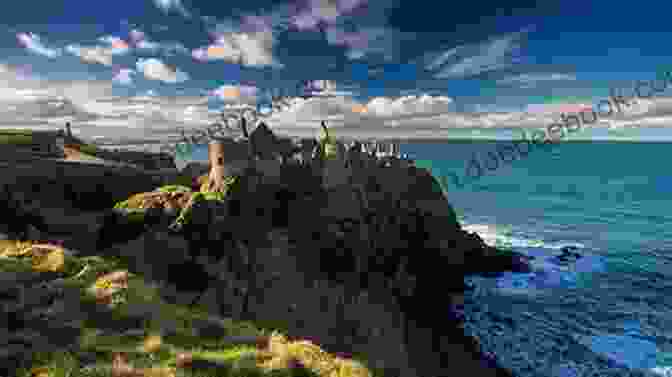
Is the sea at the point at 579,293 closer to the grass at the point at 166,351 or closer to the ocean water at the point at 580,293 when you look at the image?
the ocean water at the point at 580,293

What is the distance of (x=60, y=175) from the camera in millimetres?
37250

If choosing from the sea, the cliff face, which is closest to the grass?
the cliff face

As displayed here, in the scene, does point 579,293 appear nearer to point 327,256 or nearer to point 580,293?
point 580,293

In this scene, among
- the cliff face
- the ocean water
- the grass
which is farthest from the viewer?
the ocean water

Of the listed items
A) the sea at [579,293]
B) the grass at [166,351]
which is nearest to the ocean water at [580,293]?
the sea at [579,293]

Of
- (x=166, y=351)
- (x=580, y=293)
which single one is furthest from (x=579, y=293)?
(x=166, y=351)

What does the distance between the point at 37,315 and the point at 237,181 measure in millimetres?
23312

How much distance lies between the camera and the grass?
10.2 metres

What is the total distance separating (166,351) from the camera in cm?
1148

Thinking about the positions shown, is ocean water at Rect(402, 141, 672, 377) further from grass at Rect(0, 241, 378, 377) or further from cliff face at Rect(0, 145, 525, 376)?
grass at Rect(0, 241, 378, 377)

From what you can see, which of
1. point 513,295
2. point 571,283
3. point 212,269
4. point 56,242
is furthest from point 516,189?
point 56,242

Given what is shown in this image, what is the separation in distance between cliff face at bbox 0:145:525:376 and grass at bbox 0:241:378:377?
714cm

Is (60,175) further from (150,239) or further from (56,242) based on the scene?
(150,239)

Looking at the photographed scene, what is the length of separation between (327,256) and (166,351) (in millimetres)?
28214
